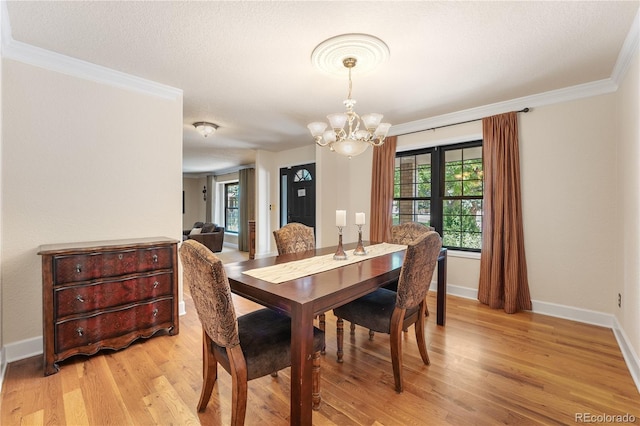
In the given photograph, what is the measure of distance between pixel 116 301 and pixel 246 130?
3.00 meters

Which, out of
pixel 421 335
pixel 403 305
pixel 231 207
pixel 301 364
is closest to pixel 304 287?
pixel 301 364

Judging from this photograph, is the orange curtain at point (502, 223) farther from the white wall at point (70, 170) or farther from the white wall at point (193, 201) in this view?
the white wall at point (193, 201)

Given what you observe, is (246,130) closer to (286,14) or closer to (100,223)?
(100,223)

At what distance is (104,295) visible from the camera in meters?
2.26

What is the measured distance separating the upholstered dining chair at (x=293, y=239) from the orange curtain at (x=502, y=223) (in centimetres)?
209

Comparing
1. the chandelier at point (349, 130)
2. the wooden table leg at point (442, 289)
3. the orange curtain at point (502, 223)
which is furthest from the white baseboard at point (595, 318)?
the chandelier at point (349, 130)

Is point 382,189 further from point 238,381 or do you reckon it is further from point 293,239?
point 238,381

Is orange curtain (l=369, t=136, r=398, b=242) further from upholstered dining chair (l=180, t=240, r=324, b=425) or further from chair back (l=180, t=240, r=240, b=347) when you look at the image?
chair back (l=180, t=240, r=240, b=347)

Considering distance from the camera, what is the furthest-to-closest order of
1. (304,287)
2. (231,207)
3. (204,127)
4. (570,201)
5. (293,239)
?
(231,207) < (204,127) < (570,201) < (293,239) < (304,287)

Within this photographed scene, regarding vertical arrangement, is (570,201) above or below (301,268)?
above

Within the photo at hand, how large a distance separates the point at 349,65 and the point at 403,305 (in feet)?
5.96

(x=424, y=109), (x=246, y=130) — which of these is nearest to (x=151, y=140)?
(x=246, y=130)

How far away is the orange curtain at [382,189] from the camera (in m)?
4.21

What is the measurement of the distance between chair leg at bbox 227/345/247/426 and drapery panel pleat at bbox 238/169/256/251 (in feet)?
20.5
